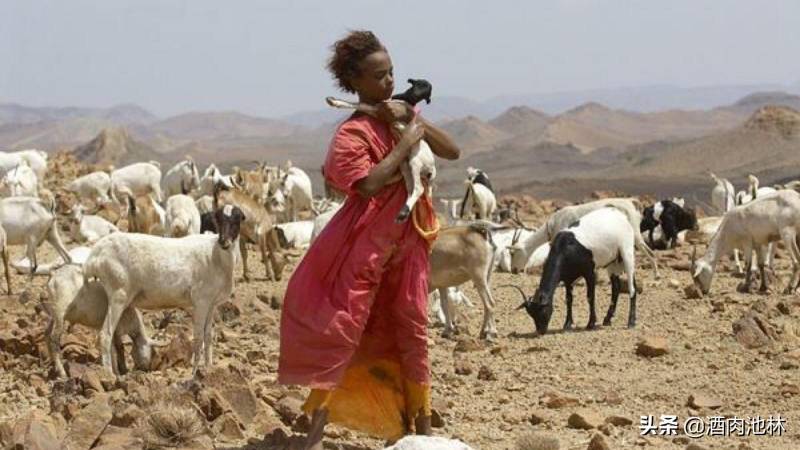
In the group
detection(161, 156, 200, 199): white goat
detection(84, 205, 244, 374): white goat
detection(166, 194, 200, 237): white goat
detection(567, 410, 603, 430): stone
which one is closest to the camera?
detection(567, 410, 603, 430): stone

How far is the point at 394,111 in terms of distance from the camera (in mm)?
5574

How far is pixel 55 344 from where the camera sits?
8141 millimetres

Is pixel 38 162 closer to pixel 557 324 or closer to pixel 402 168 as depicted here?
pixel 557 324

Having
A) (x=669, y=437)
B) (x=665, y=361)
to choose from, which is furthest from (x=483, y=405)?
(x=665, y=361)

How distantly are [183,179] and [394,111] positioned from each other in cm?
1769

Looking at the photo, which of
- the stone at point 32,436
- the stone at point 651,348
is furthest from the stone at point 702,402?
the stone at point 32,436

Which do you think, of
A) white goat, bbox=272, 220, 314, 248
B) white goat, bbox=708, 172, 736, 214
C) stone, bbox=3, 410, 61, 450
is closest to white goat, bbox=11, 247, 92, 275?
white goat, bbox=272, 220, 314, 248

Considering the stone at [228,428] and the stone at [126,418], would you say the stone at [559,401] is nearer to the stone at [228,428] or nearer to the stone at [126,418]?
the stone at [228,428]

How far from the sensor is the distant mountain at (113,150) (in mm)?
67681

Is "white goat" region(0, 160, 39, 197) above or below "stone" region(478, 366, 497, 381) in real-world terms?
above

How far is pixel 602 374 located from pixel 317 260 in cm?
437

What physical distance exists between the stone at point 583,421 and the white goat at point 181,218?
9.15 meters

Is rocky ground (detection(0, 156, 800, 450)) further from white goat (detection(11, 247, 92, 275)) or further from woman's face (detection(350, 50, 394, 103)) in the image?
woman's face (detection(350, 50, 394, 103))

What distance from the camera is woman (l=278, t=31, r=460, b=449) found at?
18.0ft
